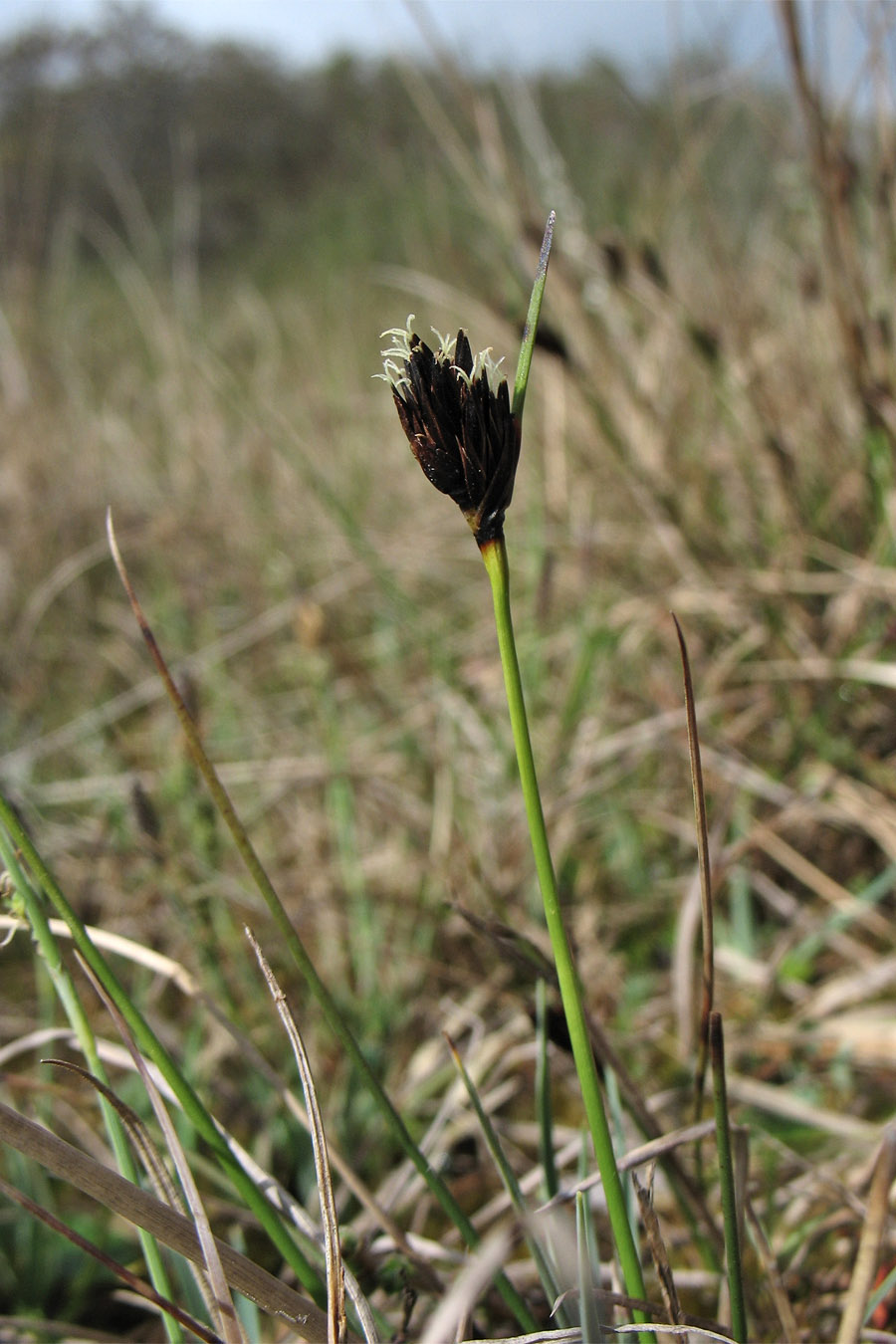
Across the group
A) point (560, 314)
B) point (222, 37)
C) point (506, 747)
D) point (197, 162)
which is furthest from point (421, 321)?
point (222, 37)

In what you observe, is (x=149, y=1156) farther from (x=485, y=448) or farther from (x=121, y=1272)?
(x=485, y=448)

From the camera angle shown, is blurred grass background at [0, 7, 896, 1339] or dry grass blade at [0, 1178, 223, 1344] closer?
dry grass blade at [0, 1178, 223, 1344]

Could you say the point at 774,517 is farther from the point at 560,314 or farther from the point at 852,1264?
the point at 852,1264

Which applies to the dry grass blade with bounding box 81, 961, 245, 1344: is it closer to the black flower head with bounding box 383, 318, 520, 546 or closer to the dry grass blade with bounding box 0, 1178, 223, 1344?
the dry grass blade with bounding box 0, 1178, 223, 1344

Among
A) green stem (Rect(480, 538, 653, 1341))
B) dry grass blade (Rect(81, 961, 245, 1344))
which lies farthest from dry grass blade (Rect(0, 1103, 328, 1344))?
green stem (Rect(480, 538, 653, 1341))

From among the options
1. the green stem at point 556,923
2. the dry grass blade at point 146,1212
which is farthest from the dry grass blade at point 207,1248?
the green stem at point 556,923
